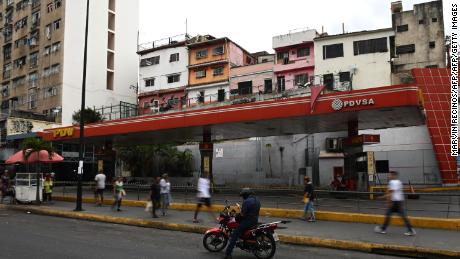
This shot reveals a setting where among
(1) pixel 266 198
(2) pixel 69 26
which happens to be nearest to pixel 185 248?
(1) pixel 266 198

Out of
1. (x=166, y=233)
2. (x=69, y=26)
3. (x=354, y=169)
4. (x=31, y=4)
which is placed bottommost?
(x=166, y=233)

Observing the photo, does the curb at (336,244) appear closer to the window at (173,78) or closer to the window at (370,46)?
the window at (370,46)

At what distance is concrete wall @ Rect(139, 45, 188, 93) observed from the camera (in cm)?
5150

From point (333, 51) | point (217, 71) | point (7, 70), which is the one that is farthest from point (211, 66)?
point (7, 70)

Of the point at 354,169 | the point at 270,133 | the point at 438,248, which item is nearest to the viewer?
the point at 438,248

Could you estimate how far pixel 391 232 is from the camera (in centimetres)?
1291

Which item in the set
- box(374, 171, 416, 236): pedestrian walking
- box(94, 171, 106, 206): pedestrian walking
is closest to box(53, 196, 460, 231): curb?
box(374, 171, 416, 236): pedestrian walking

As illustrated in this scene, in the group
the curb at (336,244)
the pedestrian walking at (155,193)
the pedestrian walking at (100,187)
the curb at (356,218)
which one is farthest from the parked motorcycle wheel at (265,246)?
the pedestrian walking at (100,187)

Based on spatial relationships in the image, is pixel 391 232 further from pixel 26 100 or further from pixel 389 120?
pixel 26 100

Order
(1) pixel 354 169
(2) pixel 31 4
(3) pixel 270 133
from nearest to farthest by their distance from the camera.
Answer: (1) pixel 354 169
(3) pixel 270 133
(2) pixel 31 4

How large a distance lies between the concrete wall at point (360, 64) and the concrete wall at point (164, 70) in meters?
16.6

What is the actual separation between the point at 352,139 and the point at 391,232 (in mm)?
11238

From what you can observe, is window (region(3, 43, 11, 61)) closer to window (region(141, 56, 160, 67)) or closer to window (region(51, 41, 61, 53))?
window (region(51, 41, 61, 53))

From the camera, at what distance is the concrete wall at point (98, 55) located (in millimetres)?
53500
